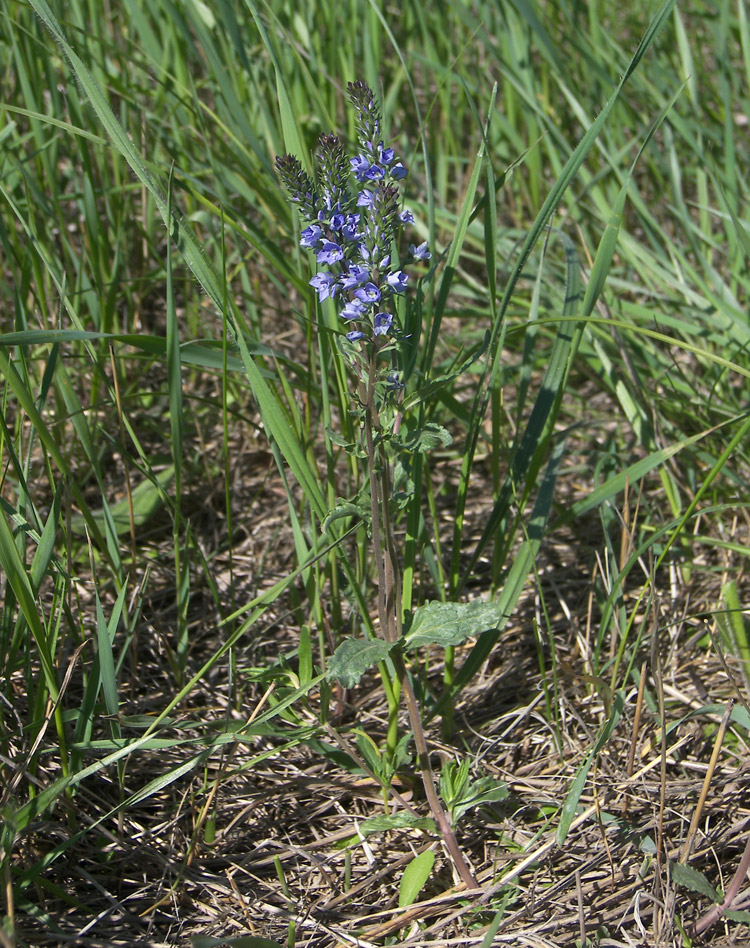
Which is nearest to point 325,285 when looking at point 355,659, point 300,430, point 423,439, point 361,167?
point 361,167

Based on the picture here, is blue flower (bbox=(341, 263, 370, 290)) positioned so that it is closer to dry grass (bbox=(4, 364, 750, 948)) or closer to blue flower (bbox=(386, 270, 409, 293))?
blue flower (bbox=(386, 270, 409, 293))

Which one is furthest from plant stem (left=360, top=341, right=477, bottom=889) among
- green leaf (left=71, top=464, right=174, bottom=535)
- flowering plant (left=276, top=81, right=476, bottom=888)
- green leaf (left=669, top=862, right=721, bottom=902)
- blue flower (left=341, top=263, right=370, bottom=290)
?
green leaf (left=71, top=464, right=174, bottom=535)

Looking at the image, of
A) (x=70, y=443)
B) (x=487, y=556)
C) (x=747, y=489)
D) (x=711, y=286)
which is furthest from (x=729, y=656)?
(x=70, y=443)

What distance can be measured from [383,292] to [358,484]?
27.5 inches

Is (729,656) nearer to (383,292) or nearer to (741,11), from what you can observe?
(383,292)

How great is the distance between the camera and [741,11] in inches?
103

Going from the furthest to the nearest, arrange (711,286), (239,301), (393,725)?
1. (239,301)
2. (711,286)
3. (393,725)

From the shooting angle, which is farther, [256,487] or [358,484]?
→ [256,487]

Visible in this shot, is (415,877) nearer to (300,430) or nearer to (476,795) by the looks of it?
(476,795)

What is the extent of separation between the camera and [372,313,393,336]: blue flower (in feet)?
4.73

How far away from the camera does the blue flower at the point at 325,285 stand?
147 centimetres

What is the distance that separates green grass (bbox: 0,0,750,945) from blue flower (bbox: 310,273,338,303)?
187mm

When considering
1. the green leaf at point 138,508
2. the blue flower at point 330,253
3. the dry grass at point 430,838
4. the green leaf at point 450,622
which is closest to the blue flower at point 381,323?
the blue flower at point 330,253

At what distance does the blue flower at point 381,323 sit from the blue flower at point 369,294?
30mm
